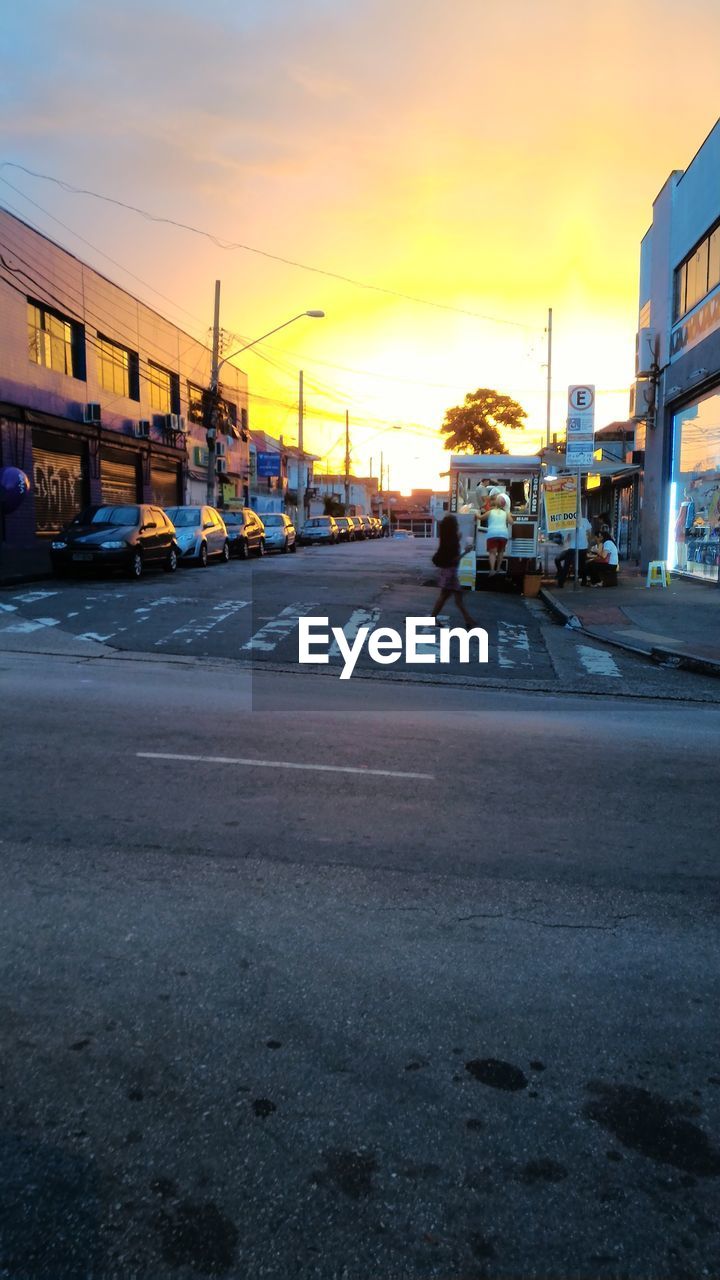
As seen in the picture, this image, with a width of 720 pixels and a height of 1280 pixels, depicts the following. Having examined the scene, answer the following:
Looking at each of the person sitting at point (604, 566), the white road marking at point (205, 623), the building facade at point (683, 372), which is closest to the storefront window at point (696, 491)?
the building facade at point (683, 372)

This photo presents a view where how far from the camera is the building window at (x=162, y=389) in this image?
35.8 meters

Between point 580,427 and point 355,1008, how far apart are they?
16.1 m

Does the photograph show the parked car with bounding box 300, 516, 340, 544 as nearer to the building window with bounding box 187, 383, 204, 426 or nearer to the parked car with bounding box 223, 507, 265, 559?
the building window with bounding box 187, 383, 204, 426

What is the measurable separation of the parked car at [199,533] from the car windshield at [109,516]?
3.42m

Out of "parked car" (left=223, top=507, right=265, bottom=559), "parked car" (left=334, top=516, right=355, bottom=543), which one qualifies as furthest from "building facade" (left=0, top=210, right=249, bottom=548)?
"parked car" (left=334, top=516, right=355, bottom=543)

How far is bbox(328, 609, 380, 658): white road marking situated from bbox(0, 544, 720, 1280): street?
18.4ft

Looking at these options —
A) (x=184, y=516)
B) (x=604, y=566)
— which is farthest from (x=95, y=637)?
(x=184, y=516)

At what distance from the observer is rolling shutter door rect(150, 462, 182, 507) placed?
36.5 metres

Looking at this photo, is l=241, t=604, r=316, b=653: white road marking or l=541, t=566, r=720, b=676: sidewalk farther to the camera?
l=241, t=604, r=316, b=653: white road marking

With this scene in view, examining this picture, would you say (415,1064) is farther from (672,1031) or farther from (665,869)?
(665,869)

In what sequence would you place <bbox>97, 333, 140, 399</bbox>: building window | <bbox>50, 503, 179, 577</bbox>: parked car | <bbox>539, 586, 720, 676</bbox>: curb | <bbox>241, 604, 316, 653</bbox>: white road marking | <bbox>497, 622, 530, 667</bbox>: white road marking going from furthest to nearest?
<bbox>97, 333, 140, 399</bbox>: building window < <bbox>50, 503, 179, 577</bbox>: parked car < <bbox>241, 604, 316, 653</bbox>: white road marking < <bbox>497, 622, 530, 667</bbox>: white road marking < <bbox>539, 586, 720, 676</bbox>: curb

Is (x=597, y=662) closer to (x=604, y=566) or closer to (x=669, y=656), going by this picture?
(x=669, y=656)

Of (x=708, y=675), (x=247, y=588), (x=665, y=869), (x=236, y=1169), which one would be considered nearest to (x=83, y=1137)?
(x=236, y=1169)

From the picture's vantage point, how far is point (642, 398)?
2603 centimetres
